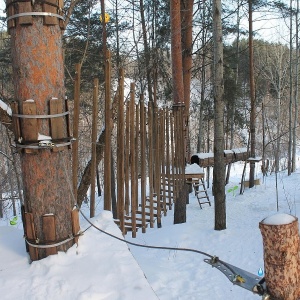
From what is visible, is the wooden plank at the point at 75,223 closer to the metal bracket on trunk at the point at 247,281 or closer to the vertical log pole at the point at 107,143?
the vertical log pole at the point at 107,143

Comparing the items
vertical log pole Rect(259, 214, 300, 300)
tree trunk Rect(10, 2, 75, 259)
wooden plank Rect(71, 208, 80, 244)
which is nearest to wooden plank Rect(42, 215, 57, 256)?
tree trunk Rect(10, 2, 75, 259)

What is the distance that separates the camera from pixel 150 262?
5.72 m

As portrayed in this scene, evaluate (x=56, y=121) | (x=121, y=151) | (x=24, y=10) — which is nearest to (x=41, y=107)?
(x=56, y=121)

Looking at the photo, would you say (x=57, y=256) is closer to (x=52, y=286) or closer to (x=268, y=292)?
(x=52, y=286)

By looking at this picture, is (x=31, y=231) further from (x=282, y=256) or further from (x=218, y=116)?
(x=218, y=116)

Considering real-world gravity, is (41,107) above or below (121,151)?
above

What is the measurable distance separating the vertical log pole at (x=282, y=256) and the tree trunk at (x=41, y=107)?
1.49m

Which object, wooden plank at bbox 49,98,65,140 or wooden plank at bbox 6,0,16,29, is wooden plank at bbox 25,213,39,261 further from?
wooden plank at bbox 6,0,16,29

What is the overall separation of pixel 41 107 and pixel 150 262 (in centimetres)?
433

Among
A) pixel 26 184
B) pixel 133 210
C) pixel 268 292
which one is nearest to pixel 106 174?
pixel 133 210

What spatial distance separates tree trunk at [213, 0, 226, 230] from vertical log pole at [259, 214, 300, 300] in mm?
6046

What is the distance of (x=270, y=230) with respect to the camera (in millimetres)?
1240

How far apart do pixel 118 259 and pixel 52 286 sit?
47 centimetres

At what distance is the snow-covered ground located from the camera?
73.1 inches
